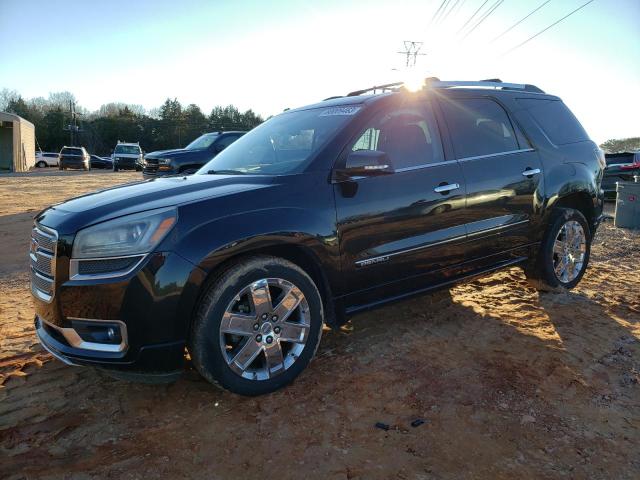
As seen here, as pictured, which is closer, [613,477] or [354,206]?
[613,477]

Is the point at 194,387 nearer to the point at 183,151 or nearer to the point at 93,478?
the point at 93,478

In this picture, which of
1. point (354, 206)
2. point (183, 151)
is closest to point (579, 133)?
point (354, 206)

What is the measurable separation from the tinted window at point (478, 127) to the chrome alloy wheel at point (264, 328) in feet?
→ 6.22

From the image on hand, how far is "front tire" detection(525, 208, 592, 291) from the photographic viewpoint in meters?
4.63

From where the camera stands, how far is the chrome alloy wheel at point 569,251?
15.6 ft

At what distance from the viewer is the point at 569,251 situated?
4.87 m

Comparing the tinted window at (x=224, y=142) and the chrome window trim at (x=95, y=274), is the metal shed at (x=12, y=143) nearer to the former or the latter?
the tinted window at (x=224, y=142)

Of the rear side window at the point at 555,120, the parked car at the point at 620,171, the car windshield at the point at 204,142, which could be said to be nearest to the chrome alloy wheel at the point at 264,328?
the rear side window at the point at 555,120

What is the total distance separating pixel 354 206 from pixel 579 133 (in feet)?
10.4

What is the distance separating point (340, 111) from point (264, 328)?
5.89 ft

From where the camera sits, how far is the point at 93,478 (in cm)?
225

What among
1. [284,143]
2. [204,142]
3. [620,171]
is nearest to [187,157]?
[204,142]

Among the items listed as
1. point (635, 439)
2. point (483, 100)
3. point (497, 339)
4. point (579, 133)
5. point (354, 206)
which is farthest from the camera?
point (579, 133)

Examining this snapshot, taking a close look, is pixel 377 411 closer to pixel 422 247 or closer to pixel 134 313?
pixel 422 247
